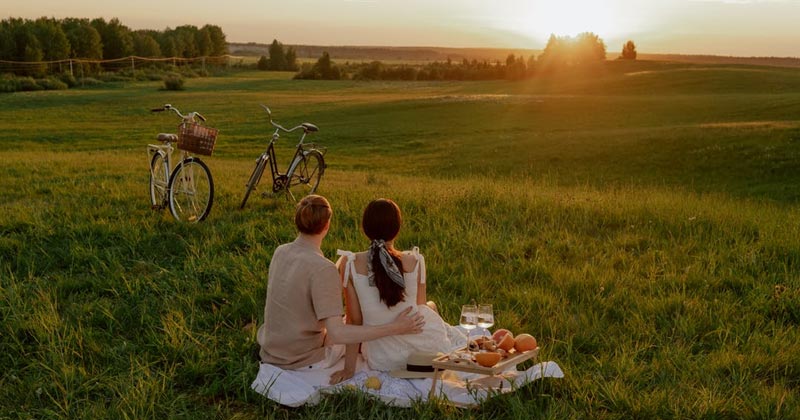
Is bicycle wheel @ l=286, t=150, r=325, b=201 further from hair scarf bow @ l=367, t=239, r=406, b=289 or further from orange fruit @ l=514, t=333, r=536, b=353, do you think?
orange fruit @ l=514, t=333, r=536, b=353

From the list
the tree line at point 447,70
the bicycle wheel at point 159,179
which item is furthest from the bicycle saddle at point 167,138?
the tree line at point 447,70

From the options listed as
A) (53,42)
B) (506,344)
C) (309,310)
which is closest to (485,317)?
(506,344)

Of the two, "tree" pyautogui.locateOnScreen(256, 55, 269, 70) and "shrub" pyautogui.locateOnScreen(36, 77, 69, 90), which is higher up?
"tree" pyautogui.locateOnScreen(256, 55, 269, 70)

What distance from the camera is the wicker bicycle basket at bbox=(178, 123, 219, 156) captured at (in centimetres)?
960

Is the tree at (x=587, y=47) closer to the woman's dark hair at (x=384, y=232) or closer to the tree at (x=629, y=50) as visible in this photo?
the tree at (x=629, y=50)

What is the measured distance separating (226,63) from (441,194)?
10924cm

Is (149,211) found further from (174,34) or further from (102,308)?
(174,34)

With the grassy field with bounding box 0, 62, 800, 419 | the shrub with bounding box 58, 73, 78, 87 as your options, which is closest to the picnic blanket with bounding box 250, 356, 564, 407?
the grassy field with bounding box 0, 62, 800, 419

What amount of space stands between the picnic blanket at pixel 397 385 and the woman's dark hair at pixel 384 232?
2.02 feet

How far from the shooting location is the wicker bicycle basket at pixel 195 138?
9.60 meters

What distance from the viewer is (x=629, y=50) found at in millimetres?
107250

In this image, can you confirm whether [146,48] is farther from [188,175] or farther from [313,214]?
[313,214]

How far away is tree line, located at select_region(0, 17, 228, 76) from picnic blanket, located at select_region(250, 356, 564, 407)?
282ft

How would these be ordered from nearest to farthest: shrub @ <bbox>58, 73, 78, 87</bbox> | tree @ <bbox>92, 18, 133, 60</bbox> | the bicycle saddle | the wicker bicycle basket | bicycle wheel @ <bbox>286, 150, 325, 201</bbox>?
the wicker bicycle basket
the bicycle saddle
bicycle wheel @ <bbox>286, 150, 325, 201</bbox>
shrub @ <bbox>58, 73, 78, 87</bbox>
tree @ <bbox>92, 18, 133, 60</bbox>
